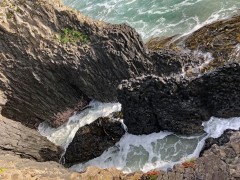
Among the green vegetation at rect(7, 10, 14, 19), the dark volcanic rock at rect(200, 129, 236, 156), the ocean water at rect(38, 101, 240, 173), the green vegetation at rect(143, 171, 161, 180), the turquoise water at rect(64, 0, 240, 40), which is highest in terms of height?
the green vegetation at rect(7, 10, 14, 19)

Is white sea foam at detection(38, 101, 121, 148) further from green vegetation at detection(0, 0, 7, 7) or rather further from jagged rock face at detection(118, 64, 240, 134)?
green vegetation at detection(0, 0, 7, 7)

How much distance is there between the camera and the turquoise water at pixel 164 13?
30.3 meters

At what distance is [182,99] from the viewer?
21.8 meters

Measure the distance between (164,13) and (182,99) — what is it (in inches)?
609

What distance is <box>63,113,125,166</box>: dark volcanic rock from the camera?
24328 mm

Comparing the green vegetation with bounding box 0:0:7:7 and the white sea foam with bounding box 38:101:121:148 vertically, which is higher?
the green vegetation with bounding box 0:0:7:7

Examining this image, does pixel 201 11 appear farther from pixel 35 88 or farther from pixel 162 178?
pixel 162 178

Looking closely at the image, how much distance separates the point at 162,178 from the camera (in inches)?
646

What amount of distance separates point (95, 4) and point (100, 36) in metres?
19.4

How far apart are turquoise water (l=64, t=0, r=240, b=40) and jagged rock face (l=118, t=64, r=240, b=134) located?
33.4ft

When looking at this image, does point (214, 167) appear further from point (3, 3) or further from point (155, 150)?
point (3, 3)

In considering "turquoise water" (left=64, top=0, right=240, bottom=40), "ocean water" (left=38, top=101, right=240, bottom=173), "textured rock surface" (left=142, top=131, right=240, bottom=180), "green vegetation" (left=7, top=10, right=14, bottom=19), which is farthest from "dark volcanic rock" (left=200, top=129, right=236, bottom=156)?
"green vegetation" (left=7, top=10, right=14, bottom=19)

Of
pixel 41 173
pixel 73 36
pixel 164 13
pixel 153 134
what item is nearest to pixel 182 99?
pixel 153 134

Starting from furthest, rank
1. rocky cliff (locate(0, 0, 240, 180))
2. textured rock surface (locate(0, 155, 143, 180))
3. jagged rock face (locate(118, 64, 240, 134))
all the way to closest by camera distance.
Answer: rocky cliff (locate(0, 0, 240, 180)) → jagged rock face (locate(118, 64, 240, 134)) → textured rock surface (locate(0, 155, 143, 180))
